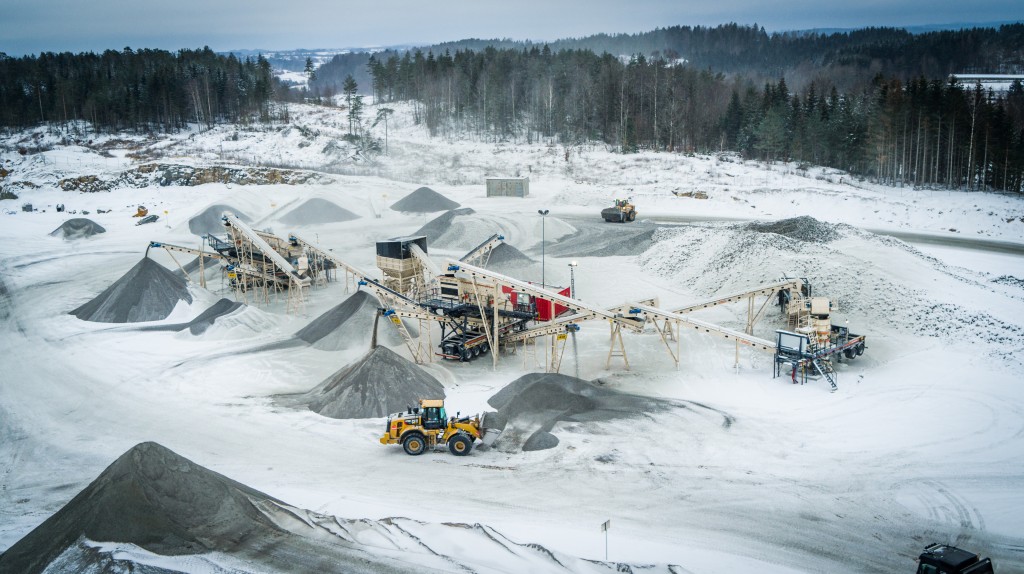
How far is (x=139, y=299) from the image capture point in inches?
1419

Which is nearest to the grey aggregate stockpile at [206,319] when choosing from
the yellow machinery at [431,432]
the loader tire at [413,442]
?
the yellow machinery at [431,432]

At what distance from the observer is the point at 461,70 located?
106312 millimetres

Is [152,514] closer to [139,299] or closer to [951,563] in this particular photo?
[951,563]

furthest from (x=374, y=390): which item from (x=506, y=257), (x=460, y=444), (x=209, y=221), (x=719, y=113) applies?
(x=719, y=113)

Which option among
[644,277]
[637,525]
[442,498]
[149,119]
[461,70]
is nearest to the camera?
[637,525]

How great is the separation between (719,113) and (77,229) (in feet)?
242

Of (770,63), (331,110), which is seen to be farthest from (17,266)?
(770,63)

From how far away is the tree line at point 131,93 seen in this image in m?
95.4

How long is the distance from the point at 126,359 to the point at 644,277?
27.6 metres

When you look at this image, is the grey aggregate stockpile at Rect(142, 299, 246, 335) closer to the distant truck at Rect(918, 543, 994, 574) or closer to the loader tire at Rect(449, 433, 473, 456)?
the loader tire at Rect(449, 433, 473, 456)

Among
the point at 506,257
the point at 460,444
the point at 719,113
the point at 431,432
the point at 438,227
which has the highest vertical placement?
the point at 719,113

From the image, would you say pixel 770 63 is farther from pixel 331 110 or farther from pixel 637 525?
pixel 637 525

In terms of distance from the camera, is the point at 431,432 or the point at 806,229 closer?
the point at 431,432

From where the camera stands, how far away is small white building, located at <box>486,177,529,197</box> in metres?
68.1
